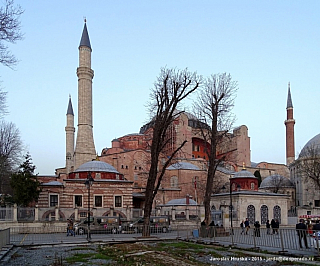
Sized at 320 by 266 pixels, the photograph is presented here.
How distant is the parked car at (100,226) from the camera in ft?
83.7

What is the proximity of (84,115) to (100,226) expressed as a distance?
19099 millimetres

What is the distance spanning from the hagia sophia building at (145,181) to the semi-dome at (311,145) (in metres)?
0.46

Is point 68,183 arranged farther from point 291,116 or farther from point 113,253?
point 291,116

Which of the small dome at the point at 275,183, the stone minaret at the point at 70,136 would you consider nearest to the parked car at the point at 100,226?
the stone minaret at the point at 70,136

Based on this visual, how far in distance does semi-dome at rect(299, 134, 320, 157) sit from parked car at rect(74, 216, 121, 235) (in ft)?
101

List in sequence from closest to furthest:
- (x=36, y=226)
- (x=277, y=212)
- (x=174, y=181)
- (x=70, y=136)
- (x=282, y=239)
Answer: (x=282, y=239), (x=36, y=226), (x=277, y=212), (x=174, y=181), (x=70, y=136)

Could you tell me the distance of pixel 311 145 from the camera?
5019cm

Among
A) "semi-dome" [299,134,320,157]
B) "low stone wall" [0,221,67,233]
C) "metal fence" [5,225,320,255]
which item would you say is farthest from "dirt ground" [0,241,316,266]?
"semi-dome" [299,134,320,157]

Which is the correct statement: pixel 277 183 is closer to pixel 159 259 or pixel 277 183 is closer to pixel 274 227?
pixel 274 227

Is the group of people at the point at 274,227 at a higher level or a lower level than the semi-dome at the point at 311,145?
lower

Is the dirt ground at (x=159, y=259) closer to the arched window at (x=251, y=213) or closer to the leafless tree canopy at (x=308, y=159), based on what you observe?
the arched window at (x=251, y=213)

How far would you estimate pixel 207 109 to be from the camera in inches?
888

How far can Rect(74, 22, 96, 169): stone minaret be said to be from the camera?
42906 millimetres

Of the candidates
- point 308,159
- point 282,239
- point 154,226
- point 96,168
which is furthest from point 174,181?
point 282,239
